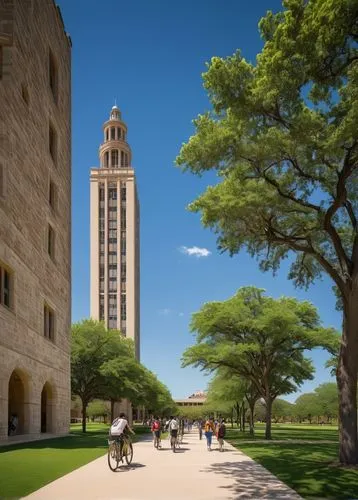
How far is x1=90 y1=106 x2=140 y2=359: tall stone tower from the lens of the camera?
118500 millimetres

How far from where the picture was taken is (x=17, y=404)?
3441 cm

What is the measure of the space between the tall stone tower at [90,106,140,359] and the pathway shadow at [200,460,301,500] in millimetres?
100052

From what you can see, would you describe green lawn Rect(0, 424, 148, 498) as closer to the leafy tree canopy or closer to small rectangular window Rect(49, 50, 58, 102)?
the leafy tree canopy

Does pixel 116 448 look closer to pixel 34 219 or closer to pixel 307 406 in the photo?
pixel 34 219

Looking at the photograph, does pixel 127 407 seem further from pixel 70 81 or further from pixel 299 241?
pixel 299 241

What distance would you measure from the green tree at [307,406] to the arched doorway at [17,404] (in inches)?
3578

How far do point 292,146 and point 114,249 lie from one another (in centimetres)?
10320

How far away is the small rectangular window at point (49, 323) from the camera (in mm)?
37312

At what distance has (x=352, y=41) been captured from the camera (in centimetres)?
1546

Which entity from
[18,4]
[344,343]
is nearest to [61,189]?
[18,4]

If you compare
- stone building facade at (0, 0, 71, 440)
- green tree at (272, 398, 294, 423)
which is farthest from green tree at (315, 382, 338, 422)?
stone building facade at (0, 0, 71, 440)

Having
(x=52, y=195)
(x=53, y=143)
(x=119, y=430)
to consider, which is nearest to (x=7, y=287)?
(x=52, y=195)

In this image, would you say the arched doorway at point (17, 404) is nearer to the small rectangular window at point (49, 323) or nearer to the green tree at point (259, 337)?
the small rectangular window at point (49, 323)

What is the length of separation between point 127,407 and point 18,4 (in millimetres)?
90060
